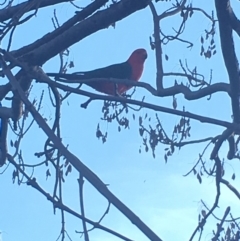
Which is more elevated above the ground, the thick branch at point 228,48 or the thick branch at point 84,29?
the thick branch at point 84,29

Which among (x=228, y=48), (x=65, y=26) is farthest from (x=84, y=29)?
(x=228, y=48)

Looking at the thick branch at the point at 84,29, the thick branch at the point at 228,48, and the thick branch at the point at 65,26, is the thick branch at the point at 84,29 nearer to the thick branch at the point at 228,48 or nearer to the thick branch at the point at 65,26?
the thick branch at the point at 65,26

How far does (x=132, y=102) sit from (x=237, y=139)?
101cm

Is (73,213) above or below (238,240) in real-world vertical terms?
below

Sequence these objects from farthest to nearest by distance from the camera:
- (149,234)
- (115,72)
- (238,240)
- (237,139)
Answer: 1. (115,72)
2. (237,139)
3. (238,240)
4. (149,234)

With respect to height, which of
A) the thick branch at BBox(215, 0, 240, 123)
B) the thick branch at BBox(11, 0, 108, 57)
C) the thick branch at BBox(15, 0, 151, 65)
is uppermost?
the thick branch at BBox(15, 0, 151, 65)

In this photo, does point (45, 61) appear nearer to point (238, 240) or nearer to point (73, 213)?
point (238, 240)

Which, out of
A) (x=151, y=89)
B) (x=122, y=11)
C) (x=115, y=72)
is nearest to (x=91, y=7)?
(x=122, y=11)

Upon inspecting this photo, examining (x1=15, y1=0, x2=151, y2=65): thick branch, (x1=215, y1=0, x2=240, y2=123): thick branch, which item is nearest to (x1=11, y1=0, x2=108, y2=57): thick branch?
(x1=15, y1=0, x2=151, y2=65): thick branch

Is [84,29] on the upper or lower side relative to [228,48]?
upper

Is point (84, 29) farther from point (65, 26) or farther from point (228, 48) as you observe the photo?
point (228, 48)

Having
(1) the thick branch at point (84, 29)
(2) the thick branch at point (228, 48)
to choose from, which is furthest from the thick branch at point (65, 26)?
(2) the thick branch at point (228, 48)

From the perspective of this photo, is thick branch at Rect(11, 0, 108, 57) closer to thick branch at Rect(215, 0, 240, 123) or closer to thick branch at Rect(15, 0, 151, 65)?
thick branch at Rect(15, 0, 151, 65)

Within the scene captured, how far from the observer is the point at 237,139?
91.7 inches
